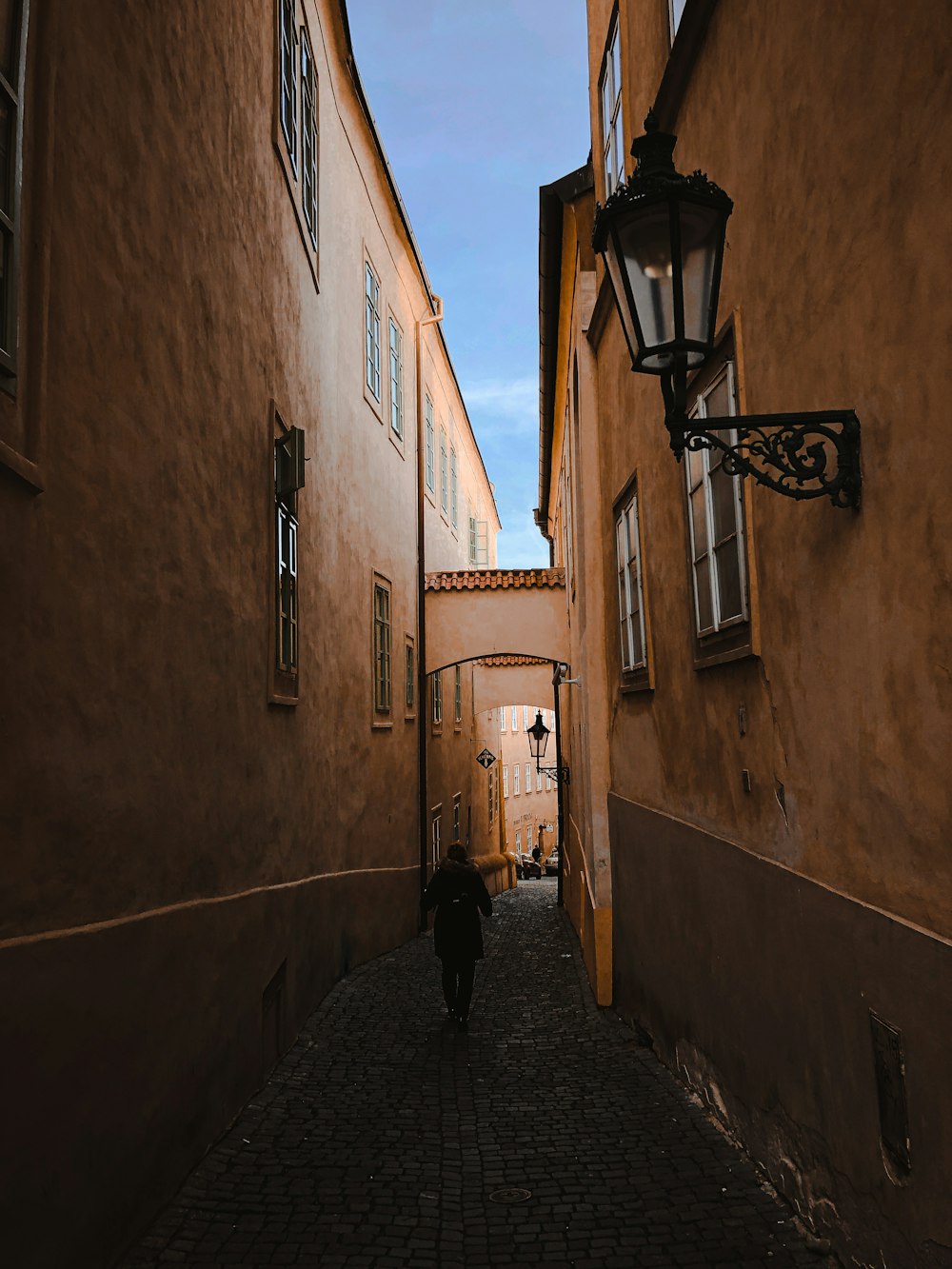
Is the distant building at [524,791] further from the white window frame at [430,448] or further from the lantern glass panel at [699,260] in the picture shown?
the lantern glass panel at [699,260]

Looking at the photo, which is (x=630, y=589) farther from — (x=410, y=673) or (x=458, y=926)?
(x=410, y=673)

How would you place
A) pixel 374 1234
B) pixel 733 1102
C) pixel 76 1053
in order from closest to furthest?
pixel 76 1053 < pixel 374 1234 < pixel 733 1102

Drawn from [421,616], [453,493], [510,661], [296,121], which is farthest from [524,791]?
[296,121]

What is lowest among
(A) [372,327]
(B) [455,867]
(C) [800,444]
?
(B) [455,867]

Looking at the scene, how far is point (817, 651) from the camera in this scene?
13.1 feet

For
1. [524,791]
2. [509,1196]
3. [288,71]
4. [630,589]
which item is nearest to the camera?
[509,1196]

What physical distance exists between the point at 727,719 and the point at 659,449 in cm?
229

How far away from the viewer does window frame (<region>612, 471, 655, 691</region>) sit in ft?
25.4

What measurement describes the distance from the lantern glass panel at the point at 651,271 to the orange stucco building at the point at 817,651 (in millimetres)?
619

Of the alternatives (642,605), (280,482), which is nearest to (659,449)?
(642,605)

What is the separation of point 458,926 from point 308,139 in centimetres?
753

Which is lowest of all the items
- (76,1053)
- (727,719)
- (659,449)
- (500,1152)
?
(500,1152)

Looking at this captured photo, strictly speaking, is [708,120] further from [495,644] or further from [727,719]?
[495,644]

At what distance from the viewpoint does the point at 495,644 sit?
57.0 ft
